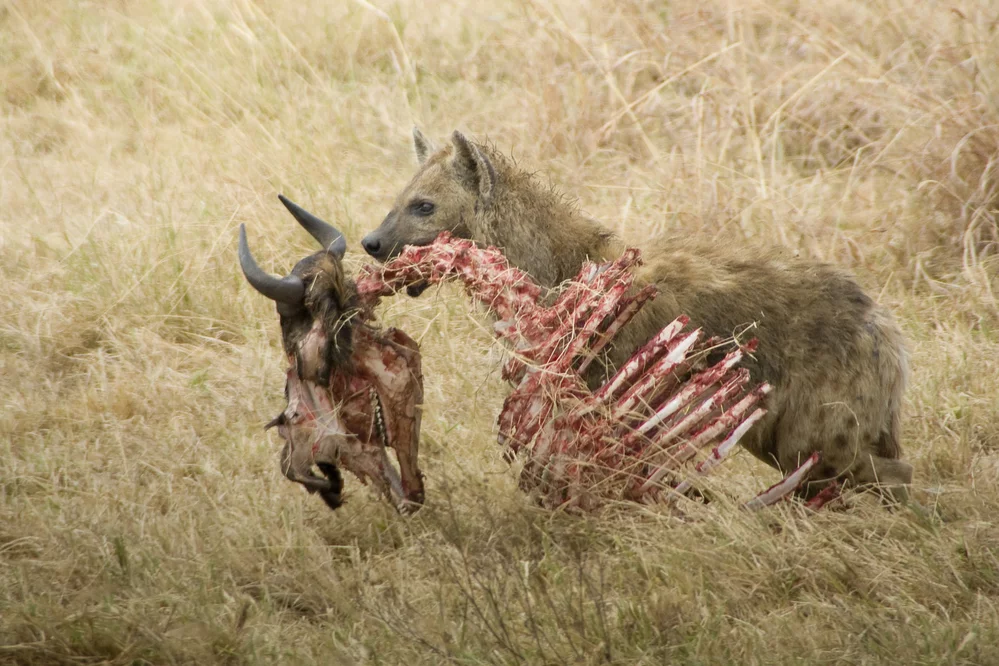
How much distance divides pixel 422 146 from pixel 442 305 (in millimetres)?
633

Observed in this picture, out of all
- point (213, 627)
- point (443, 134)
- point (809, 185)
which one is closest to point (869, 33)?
point (809, 185)

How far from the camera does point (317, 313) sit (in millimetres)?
3393

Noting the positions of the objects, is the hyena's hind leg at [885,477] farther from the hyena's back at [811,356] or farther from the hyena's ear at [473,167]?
the hyena's ear at [473,167]

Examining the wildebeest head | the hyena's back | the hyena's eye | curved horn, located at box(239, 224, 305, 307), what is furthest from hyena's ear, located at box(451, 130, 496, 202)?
curved horn, located at box(239, 224, 305, 307)

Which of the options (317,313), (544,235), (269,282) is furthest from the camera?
(544,235)

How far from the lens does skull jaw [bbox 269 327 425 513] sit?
340cm

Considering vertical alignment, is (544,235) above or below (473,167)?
below

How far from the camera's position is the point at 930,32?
20.9ft

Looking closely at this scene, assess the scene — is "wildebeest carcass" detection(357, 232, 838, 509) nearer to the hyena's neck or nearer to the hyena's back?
the hyena's back

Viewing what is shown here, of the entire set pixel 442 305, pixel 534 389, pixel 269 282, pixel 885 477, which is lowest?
pixel 442 305

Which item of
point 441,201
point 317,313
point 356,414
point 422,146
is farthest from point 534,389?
point 422,146

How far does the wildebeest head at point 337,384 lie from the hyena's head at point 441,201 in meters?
0.90

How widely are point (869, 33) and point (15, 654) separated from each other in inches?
211

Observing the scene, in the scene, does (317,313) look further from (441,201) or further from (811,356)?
(811,356)
